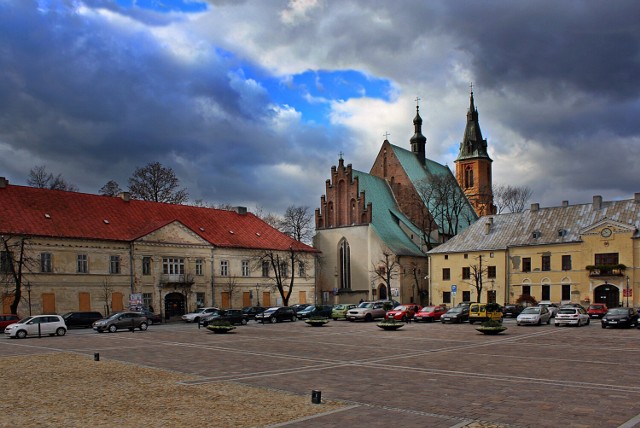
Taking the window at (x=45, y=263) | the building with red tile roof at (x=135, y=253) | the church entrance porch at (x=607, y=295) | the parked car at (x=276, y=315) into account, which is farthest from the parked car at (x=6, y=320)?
the church entrance porch at (x=607, y=295)

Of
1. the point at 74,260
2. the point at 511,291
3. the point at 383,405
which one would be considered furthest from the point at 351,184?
the point at 383,405

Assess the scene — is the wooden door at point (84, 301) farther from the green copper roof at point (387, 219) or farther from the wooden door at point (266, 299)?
the green copper roof at point (387, 219)

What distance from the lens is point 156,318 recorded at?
49.2 metres

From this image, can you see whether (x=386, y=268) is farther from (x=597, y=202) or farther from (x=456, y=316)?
(x=456, y=316)

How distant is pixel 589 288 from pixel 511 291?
305 inches

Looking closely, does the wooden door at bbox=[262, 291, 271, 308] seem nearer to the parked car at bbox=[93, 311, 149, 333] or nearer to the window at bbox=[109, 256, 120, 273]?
the window at bbox=[109, 256, 120, 273]

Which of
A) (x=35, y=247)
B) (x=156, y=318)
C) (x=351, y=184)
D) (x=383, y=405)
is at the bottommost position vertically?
(x=156, y=318)

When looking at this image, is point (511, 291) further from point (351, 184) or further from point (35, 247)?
point (35, 247)

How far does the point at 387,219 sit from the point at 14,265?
45110 millimetres

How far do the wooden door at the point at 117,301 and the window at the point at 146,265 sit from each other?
3064mm

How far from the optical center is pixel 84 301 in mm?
50656

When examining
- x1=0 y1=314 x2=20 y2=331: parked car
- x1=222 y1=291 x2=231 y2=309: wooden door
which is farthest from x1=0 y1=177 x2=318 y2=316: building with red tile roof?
x1=0 y1=314 x2=20 y2=331: parked car

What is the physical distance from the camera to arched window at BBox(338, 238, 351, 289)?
75.0 metres

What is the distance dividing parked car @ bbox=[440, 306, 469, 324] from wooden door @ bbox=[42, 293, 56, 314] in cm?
3056
